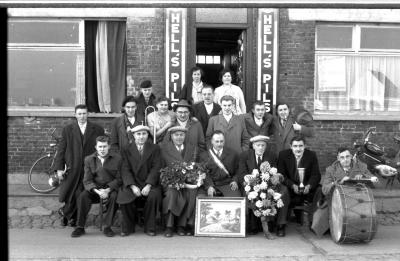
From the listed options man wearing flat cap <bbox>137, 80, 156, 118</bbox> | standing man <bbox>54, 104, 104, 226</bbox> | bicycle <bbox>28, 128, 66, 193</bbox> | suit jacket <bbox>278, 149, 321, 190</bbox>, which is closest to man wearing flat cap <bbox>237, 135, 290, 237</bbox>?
suit jacket <bbox>278, 149, 321, 190</bbox>

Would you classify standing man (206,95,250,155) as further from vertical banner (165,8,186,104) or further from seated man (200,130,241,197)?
vertical banner (165,8,186,104)

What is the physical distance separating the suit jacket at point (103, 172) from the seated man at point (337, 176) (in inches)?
111

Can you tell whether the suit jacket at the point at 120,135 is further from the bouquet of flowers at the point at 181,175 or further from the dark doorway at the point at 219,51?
the dark doorway at the point at 219,51

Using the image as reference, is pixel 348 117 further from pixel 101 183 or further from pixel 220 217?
pixel 101 183

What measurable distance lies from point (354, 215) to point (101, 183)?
3463 mm

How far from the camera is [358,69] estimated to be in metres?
10.7

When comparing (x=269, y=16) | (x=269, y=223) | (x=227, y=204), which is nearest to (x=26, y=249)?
(x=227, y=204)

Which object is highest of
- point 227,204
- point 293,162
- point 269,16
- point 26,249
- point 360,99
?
point 269,16

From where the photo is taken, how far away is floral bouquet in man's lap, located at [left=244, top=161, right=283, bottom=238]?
7086 mm

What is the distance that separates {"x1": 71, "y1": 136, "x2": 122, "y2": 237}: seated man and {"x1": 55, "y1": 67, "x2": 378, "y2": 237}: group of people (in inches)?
0.5

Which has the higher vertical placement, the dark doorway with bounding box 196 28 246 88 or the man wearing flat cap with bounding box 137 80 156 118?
the dark doorway with bounding box 196 28 246 88

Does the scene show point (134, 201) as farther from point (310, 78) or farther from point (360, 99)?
point (360, 99)

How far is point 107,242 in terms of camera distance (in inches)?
274

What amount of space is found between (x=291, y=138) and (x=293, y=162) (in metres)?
0.74
